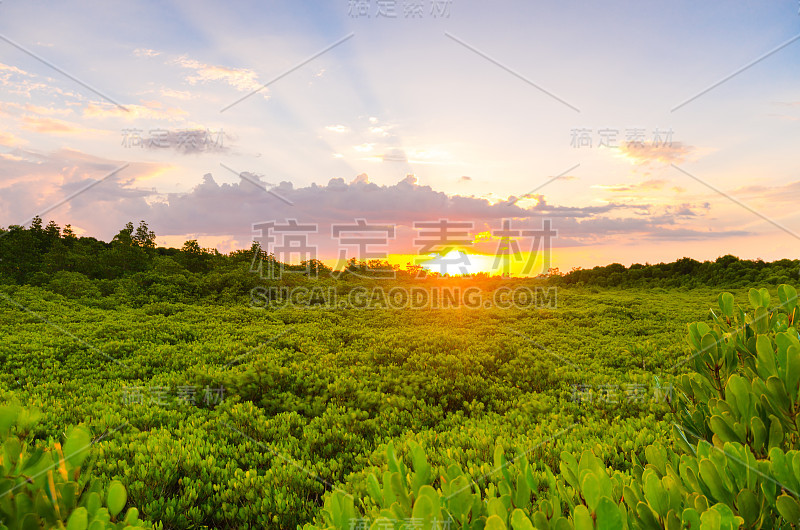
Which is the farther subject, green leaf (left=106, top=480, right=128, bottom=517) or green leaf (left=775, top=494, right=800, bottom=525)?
green leaf (left=106, top=480, right=128, bottom=517)

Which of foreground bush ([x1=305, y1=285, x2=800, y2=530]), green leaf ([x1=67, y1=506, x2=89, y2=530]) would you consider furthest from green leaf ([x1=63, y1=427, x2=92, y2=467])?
foreground bush ([x1=305, y1=285, x2=800, y2=530])

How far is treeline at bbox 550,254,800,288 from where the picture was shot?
23000mm

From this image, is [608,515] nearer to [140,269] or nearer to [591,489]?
[591,489]

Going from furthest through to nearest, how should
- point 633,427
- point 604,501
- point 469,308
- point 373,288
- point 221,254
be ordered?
point 221,254, point 373,288, point 469,308, point 633,427, point 604,501

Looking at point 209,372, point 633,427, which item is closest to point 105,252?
point 209,372

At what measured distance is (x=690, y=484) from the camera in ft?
6.07

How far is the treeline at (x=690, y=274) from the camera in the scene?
75.5 feet

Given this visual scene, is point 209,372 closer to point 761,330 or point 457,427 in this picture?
point 457,427

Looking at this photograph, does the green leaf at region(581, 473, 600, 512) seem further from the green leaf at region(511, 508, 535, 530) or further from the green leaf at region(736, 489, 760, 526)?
the green leaf at region(736, 489, 760, 526)

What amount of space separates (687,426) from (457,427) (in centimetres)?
367

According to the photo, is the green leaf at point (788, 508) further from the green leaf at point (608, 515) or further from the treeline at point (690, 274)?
the treeline at point (690, 274)

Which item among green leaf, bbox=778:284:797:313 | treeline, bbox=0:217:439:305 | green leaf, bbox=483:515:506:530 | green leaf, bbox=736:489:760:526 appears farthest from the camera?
treeline, bbox=0:217:439:305

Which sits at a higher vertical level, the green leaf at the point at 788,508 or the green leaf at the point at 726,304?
the green leaf at the point at 726,304

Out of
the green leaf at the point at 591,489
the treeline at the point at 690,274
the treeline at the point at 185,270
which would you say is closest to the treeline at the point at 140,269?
the treeline at the point at 185,270
